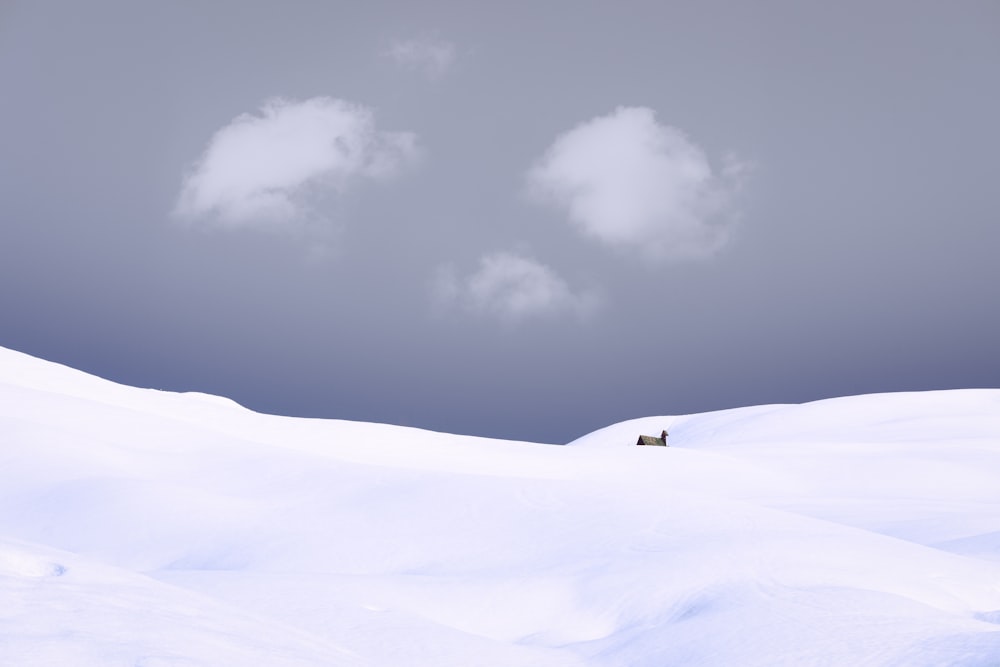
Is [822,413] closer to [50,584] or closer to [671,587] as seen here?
[671,587]

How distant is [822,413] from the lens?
30.6 m

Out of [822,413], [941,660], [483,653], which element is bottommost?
[483,653]

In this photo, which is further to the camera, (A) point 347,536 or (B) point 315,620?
(A) point 347,536

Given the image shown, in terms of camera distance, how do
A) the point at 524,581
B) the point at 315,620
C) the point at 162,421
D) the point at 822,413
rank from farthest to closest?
the point at 822,413, the point at 162,421, the point at 524,581, the point at 315,620

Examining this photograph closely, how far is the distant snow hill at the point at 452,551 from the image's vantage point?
17.4 feet

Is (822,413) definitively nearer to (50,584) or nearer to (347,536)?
(347,536)

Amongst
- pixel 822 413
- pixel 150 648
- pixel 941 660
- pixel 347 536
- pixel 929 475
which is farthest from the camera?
pixel 822 413

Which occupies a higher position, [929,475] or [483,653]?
[929,475]

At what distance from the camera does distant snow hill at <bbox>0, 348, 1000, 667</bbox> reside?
5.30 meters

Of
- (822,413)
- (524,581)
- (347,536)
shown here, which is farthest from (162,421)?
(822,413)

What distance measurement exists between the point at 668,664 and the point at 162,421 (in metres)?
11.5

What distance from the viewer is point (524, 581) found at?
26.3 ft

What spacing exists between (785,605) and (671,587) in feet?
3.90

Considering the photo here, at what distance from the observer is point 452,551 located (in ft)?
30.1
